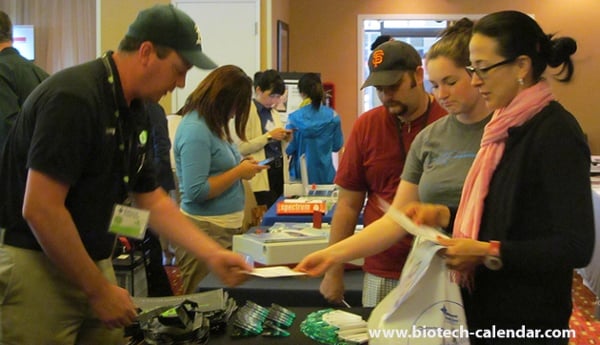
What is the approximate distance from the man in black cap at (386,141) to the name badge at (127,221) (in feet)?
2.38

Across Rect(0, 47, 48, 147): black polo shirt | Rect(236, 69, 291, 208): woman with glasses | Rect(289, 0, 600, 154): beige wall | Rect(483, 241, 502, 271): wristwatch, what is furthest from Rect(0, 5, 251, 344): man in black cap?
Rect(289, 0, 600, 154): beige wall

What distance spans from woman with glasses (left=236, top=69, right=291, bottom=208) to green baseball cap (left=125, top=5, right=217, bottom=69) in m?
2.94

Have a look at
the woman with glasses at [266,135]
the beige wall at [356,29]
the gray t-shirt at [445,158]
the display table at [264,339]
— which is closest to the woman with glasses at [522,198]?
the gray t-shirt at [445,158]

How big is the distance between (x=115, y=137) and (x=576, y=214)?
1018 mm

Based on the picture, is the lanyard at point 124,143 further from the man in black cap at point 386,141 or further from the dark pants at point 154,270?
the dark pants at point 154,270

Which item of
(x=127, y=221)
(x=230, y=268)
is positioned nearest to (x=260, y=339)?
(x=230, y=268)

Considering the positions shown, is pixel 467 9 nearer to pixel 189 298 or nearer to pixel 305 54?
pixel 305 54

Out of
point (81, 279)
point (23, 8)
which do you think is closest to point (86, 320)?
point (81, 279)

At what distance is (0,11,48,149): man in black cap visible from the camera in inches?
121

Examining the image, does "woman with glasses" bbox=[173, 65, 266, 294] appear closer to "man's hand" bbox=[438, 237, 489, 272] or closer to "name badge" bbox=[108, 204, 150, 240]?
"name badge" bbox=[108, 204, 150, 240]

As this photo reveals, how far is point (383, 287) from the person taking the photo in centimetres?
204

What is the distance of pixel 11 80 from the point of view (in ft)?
10.2

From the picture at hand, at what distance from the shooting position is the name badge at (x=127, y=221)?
159cm

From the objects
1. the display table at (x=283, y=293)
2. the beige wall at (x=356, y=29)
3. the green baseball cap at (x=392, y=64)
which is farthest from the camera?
the beige wall at (x=356, y=29)
